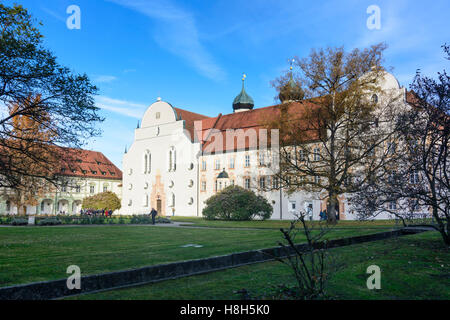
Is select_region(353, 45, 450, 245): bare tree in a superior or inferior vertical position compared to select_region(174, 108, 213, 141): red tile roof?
inferior

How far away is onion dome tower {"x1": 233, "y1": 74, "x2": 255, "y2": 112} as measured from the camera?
194ft

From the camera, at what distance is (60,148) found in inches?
663

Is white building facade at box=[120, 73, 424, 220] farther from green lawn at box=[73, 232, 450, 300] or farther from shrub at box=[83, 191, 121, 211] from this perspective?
green lawn at box=[73, 232, 450, 300]

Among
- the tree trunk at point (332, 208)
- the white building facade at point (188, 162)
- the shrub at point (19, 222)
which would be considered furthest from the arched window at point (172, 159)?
the tree trunk at point (332, 208)

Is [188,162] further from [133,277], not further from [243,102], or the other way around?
[133,277]

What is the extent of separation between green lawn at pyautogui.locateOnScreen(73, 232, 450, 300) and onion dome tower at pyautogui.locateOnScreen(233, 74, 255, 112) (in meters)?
50.4

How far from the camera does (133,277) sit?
715 centimetres

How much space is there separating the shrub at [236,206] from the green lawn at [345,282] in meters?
25.1

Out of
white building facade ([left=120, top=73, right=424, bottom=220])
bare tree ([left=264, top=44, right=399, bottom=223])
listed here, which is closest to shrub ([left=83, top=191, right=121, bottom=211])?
white building facade ([left=120, top=73, right=424, bottom=220])

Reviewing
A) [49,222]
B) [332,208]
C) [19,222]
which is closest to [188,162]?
[49,222]

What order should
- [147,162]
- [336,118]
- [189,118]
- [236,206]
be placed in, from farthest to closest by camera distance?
[147,162] → [189,118] → [236,206] → [336,118]

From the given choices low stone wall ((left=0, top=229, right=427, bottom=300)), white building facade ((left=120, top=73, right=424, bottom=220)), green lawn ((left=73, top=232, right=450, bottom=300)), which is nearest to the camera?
low stone wall ((left=0, top=229, right=427, bottom=300))

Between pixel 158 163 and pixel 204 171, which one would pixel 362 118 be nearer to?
pixel 204 171

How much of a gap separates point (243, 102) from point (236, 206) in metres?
28.0
